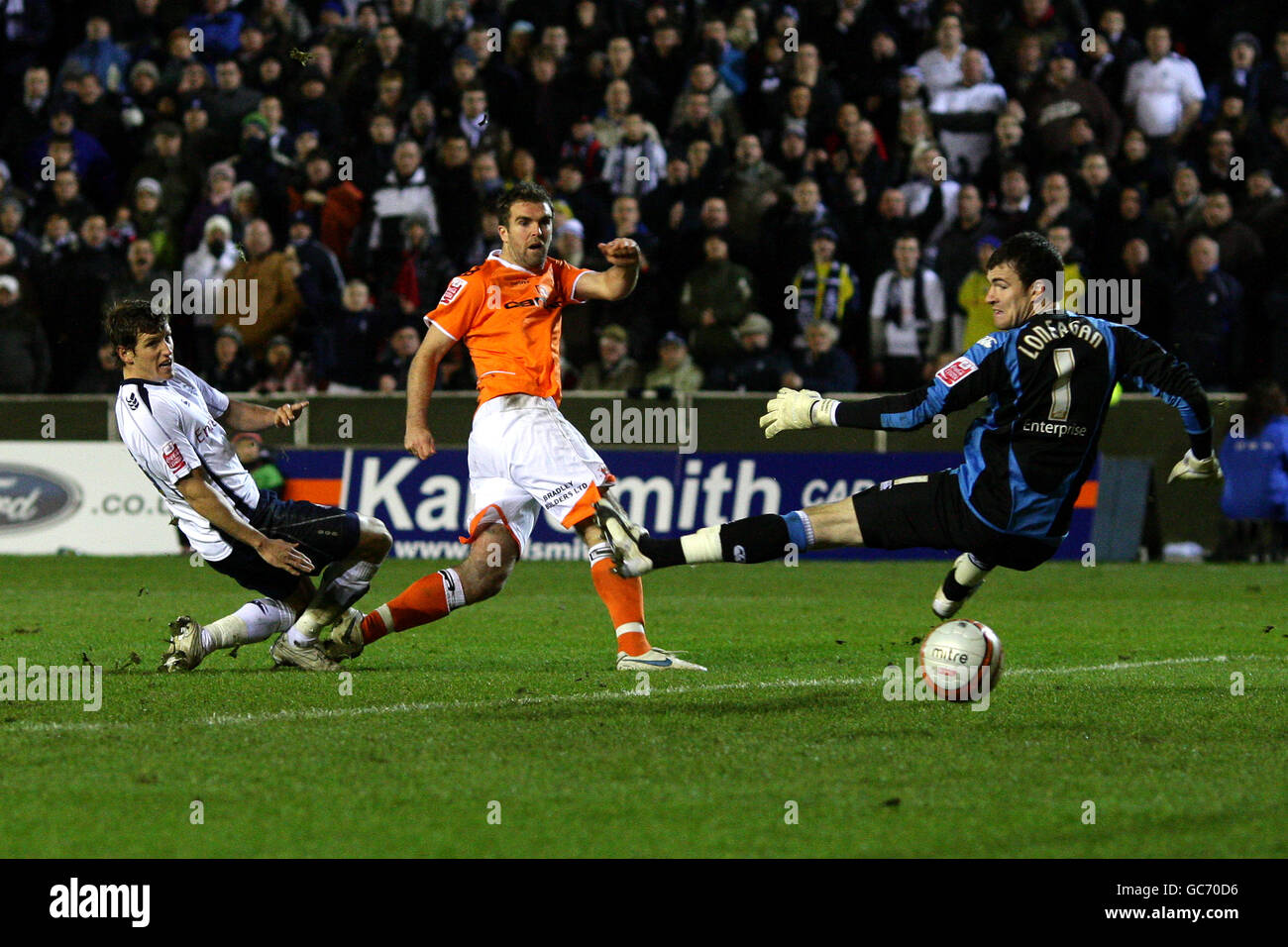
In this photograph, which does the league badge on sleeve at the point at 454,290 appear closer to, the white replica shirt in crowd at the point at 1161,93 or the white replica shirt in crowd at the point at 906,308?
the white replica shirt in crowd at the point at 906,308

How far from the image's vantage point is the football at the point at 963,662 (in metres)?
7.30

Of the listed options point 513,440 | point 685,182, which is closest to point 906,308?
point 685,182

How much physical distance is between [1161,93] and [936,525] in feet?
41.0

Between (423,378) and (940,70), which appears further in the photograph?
(940,70)

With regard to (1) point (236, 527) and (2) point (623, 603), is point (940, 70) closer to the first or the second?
(2) point (623, 603)

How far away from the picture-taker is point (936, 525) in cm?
735

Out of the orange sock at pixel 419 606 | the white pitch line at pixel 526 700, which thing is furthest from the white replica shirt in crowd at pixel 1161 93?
the orange sock at pixel 419 606

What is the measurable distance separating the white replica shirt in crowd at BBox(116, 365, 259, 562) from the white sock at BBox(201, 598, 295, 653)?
14.7 inches

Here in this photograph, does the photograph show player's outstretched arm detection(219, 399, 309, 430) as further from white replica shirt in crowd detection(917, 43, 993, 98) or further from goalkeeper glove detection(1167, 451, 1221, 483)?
white replica shirt in crowd detection(917, 43, 993, 98)

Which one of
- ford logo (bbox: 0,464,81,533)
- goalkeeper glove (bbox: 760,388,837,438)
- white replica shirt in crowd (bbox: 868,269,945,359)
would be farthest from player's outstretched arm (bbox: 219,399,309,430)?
white replica shirt in crowd (bbox: 868,269,945,359)

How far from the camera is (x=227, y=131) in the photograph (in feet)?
63.6
